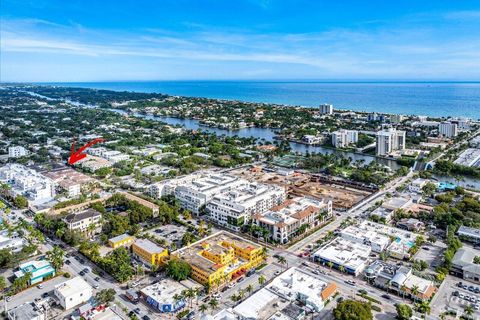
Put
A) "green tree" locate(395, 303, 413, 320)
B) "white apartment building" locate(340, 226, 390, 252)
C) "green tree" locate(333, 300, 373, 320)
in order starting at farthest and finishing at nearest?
"white apartment building" locate(340, 226, 390, 252), "green tree" locate(395, 303, 413, 320), "green tree" locate(333, 300, 373, 320)

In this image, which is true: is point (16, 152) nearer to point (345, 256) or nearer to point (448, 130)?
point (345, 256)

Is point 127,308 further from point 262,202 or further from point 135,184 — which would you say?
point 135,184

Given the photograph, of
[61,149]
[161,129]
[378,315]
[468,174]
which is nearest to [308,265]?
[378,315]

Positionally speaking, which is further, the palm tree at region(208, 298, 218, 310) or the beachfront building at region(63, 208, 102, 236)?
the beachfront building at region(63, 208, 102, 236)

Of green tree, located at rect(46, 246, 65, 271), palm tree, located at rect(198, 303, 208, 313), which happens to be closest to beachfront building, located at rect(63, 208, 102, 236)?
green tree, located at rect(46, 246, 65, 271)

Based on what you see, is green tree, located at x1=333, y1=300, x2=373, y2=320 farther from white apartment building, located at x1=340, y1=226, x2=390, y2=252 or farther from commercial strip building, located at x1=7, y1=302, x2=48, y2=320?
commercial strip building, located at x1=7, y1=302, x2=48, y2=320

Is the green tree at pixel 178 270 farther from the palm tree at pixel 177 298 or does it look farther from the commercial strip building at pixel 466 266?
the commercial strip building at pixel 466 266

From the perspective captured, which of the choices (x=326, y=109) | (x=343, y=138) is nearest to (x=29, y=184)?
(x=343, y=138)
